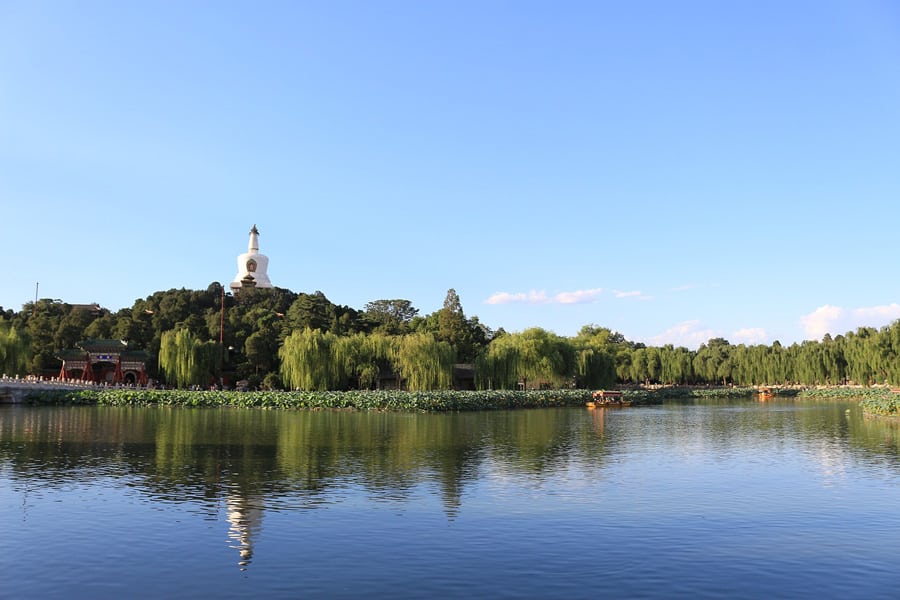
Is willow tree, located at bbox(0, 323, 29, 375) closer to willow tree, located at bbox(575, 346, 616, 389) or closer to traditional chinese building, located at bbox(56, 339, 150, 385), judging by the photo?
traditional chinese building, located at bbox(56, 339, 150, 385)

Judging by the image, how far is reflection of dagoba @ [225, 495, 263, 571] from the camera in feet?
37.9

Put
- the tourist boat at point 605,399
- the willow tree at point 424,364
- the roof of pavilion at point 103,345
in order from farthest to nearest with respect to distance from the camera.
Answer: the roof of pavilion at point 103,345 < the tourist boat at point 605,399 < the willow tree at point 424,364

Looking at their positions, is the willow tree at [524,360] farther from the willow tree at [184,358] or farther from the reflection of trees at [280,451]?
the willow tree at [184,358]

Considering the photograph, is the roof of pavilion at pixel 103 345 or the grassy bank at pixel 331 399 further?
the roof of pavilion at pixel 103 345

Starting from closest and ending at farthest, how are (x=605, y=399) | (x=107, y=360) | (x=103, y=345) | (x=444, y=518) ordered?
1. (x=444, y=518)
2. (x=605, y=399)
3. (x=103, y=345)
4. (x=107, y=360)

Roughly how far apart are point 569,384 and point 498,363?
32.4 feet

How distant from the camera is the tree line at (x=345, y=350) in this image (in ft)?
174

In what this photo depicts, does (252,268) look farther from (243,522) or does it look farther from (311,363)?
(243,522)

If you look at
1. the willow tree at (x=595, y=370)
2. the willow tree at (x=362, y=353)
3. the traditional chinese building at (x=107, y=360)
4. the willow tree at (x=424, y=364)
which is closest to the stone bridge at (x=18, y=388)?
the traditional chinese building at (x=107, y=360)

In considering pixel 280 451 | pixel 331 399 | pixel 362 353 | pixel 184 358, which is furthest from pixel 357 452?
pixel 184 358

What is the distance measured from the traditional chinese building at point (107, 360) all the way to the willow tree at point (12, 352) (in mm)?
5638

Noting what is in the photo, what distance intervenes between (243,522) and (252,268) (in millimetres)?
78421

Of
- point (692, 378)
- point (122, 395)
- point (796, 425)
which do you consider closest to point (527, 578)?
point (796, 425)

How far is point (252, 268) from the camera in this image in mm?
88875
